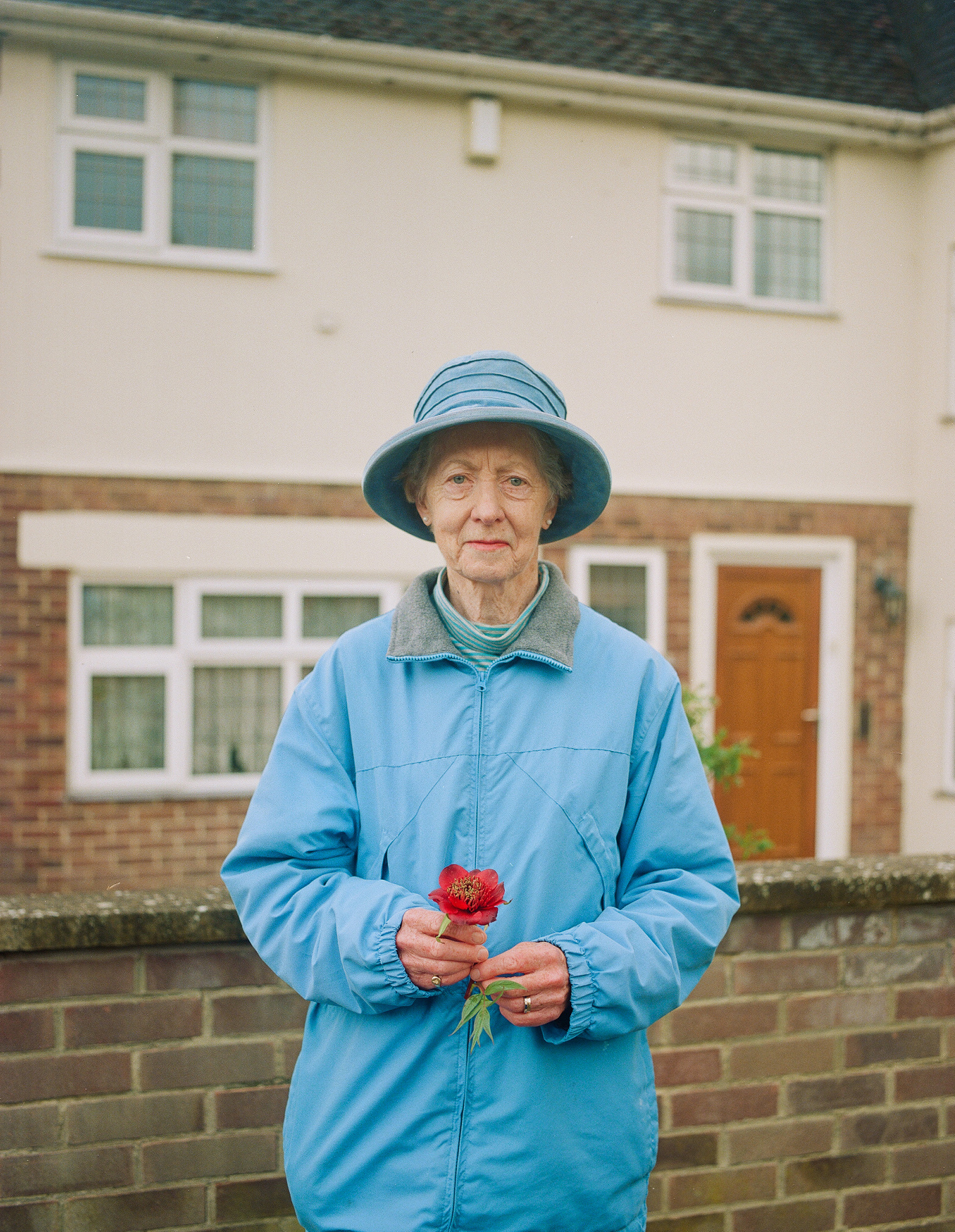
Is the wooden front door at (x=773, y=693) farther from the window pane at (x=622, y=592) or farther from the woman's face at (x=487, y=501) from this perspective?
the woman's face at (x=487, y=501)

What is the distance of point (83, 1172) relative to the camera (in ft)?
6.94

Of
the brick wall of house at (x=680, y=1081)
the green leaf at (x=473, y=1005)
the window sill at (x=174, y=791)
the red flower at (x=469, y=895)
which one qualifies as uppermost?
the red flower at (x=469, y=895)

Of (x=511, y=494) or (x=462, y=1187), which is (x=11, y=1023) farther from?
(x=511, y=494)

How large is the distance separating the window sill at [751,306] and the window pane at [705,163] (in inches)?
39.9

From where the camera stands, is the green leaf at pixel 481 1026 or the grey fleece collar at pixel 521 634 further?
the grey fleece collar at pixel 521 634

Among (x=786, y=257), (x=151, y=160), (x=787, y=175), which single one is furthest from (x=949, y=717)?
A: (x=151, y=160)

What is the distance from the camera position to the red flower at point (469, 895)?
129 cm

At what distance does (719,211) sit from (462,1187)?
8508 mm

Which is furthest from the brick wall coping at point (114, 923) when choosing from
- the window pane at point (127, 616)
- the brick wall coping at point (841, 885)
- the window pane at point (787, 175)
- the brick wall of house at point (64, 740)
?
the window pane at point (787, 175)

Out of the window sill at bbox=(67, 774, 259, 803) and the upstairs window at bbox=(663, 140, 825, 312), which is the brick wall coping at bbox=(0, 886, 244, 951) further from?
the upstairs window at bbox=(663, 140, 825, 312)

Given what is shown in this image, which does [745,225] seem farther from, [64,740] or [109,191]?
[64,740]

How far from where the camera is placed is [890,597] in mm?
9016

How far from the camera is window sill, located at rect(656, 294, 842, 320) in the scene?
27.5 ft

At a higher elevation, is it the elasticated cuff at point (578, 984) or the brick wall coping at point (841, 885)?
the elasticated cuff at point (578, 984)
